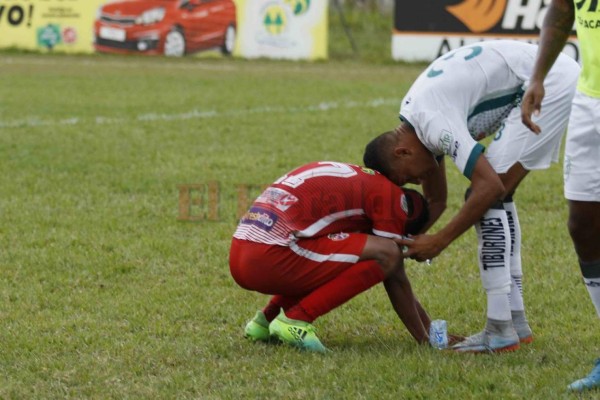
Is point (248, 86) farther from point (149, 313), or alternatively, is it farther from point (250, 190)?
point (149, 313)

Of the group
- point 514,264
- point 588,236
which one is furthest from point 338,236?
point 588,236

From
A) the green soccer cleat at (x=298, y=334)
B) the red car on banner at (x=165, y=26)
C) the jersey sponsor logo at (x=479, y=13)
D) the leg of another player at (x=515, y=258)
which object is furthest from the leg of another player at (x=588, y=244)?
the red car on banner at (x=165, y=26)

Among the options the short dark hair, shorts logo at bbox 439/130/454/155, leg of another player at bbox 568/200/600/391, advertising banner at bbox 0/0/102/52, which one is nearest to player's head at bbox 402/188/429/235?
the short dark hair

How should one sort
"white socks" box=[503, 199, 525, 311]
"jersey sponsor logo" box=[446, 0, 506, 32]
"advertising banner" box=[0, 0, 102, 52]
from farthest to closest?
1. "advertising banner" box=[0, 0, 102, 52]
2. "jersey sponsor logo" box=[446, 0, 506, 32]
3. "white socks" box=[503, 199, 525, 311]

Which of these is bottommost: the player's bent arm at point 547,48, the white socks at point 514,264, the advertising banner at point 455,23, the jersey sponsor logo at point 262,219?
the advertising banner at point 455,23

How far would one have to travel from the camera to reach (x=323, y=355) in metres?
5.00

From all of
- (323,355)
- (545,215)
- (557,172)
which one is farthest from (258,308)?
(557,172)

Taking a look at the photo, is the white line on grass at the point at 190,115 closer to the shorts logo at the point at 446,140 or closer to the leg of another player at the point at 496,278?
the leg of another player at the point at 496,278

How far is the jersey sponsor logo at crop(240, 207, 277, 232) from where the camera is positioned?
5121 millimetres

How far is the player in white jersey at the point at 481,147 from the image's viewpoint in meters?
4.80

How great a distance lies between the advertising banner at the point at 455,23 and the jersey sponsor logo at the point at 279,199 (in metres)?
15.3

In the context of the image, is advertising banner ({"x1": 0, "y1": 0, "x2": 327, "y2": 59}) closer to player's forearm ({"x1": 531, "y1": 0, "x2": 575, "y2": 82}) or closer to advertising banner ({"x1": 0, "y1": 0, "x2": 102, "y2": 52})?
advertising banner ({"x1": 0, "y1": 0, "x2": 102, "y2": 52})

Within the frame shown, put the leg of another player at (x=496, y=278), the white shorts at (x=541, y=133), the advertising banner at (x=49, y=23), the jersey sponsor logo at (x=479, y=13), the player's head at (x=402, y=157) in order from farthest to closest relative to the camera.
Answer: the advertising banner at (x=49, y=23) → the jersey sponsor logo at (x=479, y=13) → the white shorts at (x=541, y=133) → the leg of another player at (x=496, y=278) → the player's head at (x=402, y=157)

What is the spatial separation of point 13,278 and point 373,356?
8.14 feet
